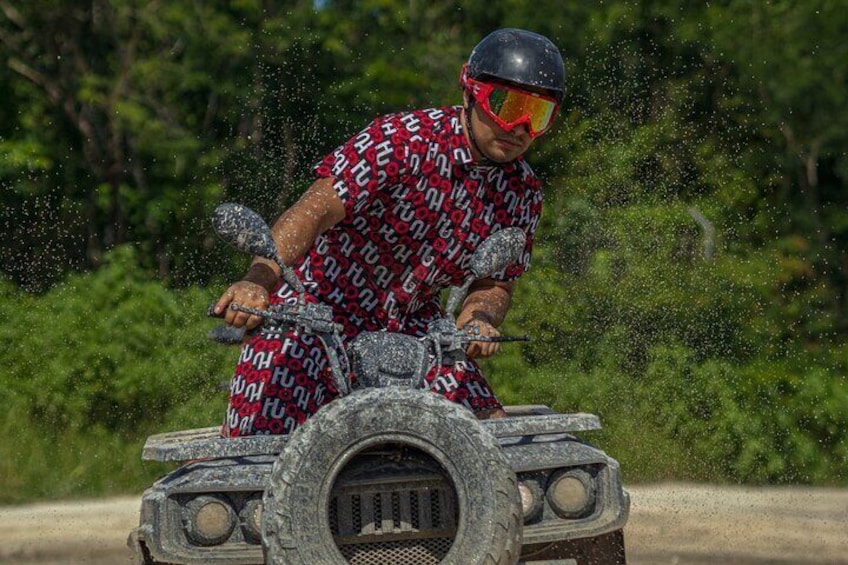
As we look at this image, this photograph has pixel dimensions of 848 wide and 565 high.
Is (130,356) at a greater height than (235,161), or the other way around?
(235,161)

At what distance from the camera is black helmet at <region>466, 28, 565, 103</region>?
4.96 metres

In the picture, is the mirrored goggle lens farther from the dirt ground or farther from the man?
the dirt ground

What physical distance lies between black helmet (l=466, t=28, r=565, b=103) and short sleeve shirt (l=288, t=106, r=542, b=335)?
32cm

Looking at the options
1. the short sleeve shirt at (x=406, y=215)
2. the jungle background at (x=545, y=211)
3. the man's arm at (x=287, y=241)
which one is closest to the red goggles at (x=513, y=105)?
the short sleeve shirt at (x=406, y=215)

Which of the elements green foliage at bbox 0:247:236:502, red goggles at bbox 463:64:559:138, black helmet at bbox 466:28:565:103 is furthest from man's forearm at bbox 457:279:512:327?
green foliage at bbox 0:247:236:502

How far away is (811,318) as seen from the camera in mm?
12109

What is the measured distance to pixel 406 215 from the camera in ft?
17.5

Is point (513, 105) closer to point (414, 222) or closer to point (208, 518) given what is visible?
point (414, 222)

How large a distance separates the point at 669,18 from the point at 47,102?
20.4ft

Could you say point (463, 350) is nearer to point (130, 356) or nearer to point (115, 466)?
point (115, 466)

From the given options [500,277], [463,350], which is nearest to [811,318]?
[500,277]

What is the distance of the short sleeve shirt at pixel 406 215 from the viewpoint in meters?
5.18

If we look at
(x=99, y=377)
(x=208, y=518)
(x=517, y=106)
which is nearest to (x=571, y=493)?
(x=208, y=518)

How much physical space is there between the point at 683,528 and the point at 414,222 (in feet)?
12.1
